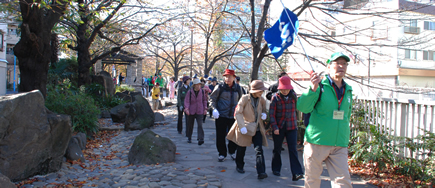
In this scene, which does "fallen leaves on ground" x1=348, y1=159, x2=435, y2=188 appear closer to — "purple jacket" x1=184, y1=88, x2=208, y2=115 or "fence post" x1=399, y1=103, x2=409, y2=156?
"fence post" x1=399, y1=103, x2=409, y2=156

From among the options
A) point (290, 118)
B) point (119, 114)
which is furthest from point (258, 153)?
point (119, 114)

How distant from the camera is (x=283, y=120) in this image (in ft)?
17.5

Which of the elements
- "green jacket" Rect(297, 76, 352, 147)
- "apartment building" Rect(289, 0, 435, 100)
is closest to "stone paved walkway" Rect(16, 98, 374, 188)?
"green jacket" Rect(297, 76, 352, 147)

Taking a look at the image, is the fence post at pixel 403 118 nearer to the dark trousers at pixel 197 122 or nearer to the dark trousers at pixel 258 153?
the dark trousers at pixel 258 153

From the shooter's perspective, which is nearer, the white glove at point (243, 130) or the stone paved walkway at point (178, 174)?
the stone paved walkway at point (178, 174)

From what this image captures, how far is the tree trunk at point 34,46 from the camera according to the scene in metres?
7.79

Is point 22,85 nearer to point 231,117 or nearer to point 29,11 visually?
point 29,11

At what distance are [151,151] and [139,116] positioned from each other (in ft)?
15.4

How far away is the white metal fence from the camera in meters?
4.94

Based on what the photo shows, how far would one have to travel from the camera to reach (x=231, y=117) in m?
6.49

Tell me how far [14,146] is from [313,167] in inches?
165

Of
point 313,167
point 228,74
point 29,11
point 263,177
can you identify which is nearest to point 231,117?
point 228,74

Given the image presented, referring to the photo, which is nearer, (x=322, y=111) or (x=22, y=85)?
(x=322, y=111)

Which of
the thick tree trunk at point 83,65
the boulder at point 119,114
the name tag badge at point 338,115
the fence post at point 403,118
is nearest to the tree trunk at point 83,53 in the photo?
the thick tree trunk at point 83,65
